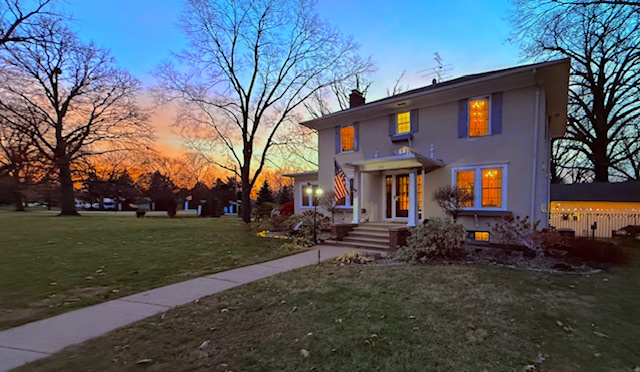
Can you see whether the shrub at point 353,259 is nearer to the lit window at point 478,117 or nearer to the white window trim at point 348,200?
the white window trim at point 348,200

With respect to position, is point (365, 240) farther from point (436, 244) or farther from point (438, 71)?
point (438, 71)

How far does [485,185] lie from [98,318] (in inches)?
423

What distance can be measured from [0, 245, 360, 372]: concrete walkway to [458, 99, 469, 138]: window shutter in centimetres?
807

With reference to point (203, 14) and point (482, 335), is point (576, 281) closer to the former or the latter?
point (482, 335)

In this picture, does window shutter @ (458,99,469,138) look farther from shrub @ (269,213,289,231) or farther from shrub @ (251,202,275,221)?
shrub @ (251,202,275,221)

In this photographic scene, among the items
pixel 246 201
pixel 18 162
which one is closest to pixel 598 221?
pixel 246 201

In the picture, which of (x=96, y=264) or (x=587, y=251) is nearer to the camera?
(x=96, y=264)

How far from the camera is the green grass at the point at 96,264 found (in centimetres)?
499

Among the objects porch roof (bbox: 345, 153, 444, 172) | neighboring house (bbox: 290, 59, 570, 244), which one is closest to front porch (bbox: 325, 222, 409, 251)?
neighboring house (bbox: 290, 59, 570, 244)

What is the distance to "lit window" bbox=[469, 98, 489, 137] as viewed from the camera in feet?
34.6

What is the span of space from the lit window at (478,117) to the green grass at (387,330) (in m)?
5.91

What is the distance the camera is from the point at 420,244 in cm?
840

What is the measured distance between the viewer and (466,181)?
35.5ft

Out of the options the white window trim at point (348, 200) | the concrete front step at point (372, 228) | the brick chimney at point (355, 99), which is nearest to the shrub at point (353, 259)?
the concrete front step at point (372, 228)
